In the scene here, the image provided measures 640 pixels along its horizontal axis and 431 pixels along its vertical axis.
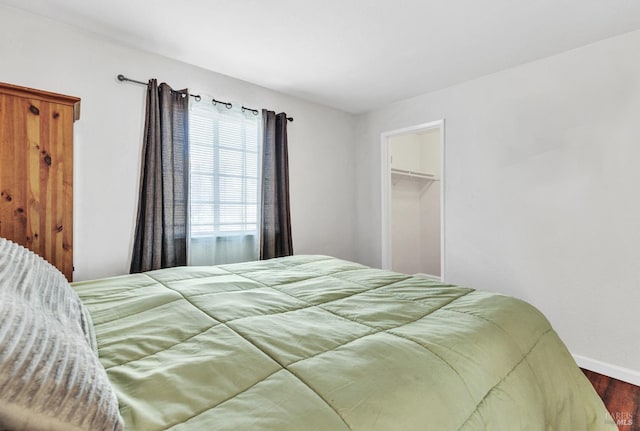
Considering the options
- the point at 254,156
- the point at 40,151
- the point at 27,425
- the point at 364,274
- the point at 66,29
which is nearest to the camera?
the point at 27,425

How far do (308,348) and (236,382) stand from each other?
232mm

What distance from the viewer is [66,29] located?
2.20 meters

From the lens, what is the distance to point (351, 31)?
2.22m

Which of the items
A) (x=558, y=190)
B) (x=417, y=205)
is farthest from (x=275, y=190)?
(x=417, y=205)

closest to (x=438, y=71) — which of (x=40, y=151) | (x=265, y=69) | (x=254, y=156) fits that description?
(x=265, y=69)

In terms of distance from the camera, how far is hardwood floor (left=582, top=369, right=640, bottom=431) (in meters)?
1.76

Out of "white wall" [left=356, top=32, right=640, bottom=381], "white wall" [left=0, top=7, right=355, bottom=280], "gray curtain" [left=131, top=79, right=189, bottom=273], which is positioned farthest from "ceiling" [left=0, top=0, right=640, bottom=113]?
"gray curtain" [left=131, top=79, right=189, bottom=273]

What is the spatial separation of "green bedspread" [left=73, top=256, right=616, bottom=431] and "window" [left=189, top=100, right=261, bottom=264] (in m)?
1.29

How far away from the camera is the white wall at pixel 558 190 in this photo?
2262 mm

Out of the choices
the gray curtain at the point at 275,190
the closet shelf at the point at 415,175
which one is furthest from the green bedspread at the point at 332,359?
the closet shelf at the point at 415,175

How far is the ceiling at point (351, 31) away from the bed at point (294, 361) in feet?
5.59

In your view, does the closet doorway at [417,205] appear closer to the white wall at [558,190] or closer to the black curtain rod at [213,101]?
the white wall at [558,190]

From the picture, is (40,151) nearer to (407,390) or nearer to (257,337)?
(257,337)

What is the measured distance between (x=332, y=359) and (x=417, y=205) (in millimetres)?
4668
